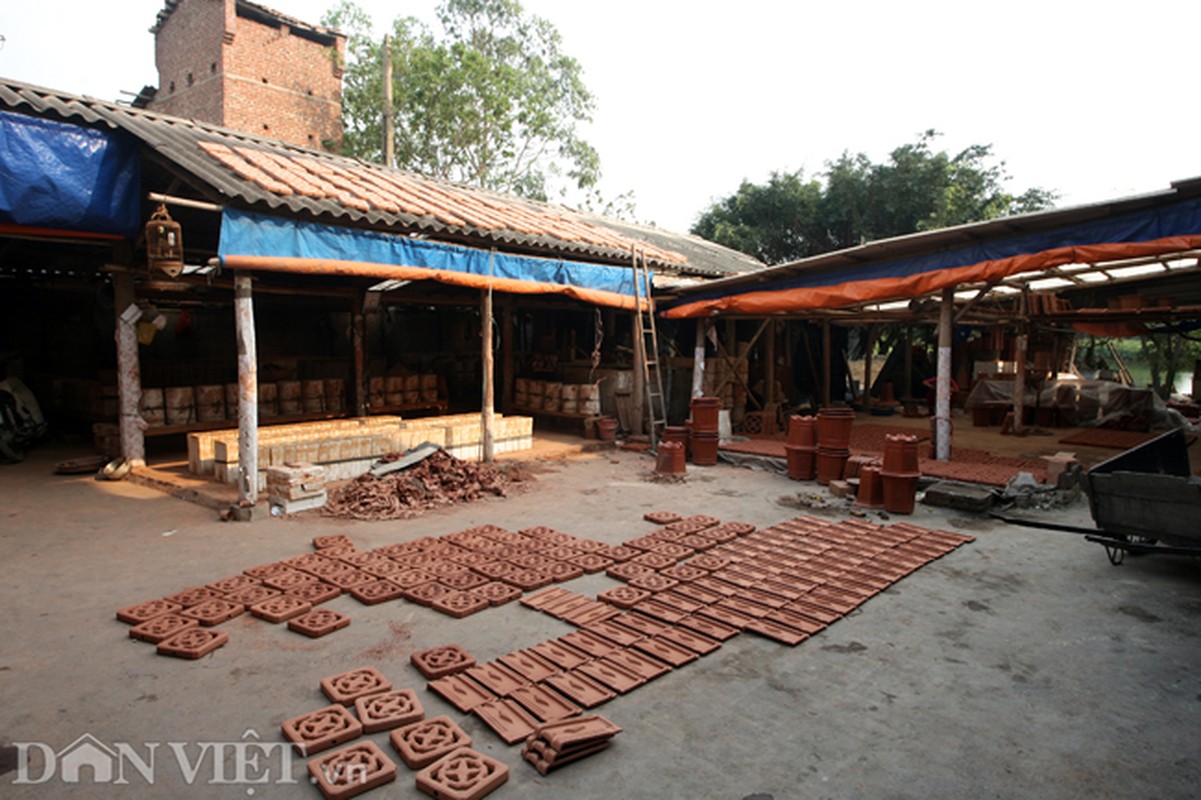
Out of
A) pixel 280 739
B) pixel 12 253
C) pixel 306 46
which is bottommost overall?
pixel 280 739

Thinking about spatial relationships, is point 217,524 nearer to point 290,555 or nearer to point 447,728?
point 290,555

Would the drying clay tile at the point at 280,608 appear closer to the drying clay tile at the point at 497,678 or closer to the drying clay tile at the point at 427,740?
the drying clay tile at the point at 497,678

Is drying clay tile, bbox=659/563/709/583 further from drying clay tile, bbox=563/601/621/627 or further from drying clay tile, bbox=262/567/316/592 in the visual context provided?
drying clay tile, bbox=262/567/316/592

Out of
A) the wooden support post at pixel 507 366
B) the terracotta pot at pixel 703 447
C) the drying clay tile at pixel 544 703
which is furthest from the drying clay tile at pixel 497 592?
the wooden support post at pixel 507 366

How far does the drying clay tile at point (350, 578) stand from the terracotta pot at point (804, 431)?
672 cm

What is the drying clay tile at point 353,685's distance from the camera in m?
3.88

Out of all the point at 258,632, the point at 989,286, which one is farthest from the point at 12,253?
the point at 989,286

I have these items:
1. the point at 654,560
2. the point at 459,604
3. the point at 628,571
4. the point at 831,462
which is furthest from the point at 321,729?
the point at 831,462

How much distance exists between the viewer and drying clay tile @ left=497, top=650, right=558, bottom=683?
13.7ft

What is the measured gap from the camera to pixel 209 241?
1062 centimetres

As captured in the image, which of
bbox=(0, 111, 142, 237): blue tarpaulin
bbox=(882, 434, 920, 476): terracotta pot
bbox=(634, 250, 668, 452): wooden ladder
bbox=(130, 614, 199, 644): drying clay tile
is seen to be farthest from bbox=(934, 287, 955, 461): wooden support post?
bbox=(0, 111, 142, 237): blue tarpaulin

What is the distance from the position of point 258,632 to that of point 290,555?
1805 millimetres

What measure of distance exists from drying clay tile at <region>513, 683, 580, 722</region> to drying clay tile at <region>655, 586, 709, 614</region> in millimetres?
1556

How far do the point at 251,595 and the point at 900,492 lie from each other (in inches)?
275
